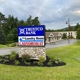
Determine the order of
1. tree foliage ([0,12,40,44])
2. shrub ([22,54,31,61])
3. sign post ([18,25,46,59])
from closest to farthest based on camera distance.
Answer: shrub ([22,54,31,61]) → sign post ([18,25,46,59]) → tree foliage ([0,12,40,44])

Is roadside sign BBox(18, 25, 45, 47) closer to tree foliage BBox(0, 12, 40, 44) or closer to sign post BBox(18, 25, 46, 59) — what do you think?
sign post BBox(18, 25, 46, 59)

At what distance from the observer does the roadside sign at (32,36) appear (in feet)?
42.2

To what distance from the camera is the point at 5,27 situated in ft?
213

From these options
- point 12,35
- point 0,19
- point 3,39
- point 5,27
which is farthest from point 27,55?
point 0,19

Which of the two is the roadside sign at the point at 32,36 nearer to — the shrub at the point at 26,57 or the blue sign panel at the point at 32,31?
the blue sign panel at the point at 32,31

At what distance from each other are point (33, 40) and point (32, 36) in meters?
0.33

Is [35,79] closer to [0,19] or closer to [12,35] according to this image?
[12,35]

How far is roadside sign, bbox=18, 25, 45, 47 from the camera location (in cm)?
1287

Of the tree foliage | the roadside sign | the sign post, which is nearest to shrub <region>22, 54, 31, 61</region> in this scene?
the sign post

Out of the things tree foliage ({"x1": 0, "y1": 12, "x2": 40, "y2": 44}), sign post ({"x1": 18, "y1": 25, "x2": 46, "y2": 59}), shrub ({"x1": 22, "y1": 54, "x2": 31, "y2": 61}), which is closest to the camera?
shrub ({"x1": 22, "y1": 54, "x2": 31, "y2": 61})

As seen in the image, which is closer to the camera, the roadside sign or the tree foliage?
the roadside sign

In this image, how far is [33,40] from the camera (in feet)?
42.7

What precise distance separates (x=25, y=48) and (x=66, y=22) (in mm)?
30252

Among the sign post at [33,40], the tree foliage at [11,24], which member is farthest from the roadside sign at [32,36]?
the tree foliage at [11,24]
